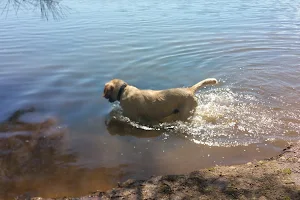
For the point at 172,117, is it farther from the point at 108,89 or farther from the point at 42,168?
the point at 42,168

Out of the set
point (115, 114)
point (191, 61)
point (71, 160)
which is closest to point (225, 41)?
point (191, 61)

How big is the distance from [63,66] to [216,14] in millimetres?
11823

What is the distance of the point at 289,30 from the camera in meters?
14.4

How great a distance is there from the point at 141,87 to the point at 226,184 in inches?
195

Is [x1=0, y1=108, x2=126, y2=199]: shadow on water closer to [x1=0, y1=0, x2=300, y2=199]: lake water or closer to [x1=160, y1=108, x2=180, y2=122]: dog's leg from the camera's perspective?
[x1=0, y1=0, x2=300, y2=199]: lake water

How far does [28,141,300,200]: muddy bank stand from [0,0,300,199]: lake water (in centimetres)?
55

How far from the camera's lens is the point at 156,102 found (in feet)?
21.4

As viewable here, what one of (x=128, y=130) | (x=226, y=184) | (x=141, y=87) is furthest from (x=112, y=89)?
(x=226, y=184)

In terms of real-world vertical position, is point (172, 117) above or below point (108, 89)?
below

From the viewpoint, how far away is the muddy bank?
156 inches

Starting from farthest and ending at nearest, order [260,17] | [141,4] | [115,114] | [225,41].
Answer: [141,4] < [260,17] < [225,41] < [115,114]

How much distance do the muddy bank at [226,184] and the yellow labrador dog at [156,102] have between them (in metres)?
1.94

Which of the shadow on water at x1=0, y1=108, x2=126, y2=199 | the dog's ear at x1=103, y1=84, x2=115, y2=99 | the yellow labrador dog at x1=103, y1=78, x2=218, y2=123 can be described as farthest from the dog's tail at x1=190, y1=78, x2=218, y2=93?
the shadow on water at x1=0, y1=108, x2=126, y2=199

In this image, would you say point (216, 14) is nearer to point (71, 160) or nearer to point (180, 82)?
point (180, 82)
